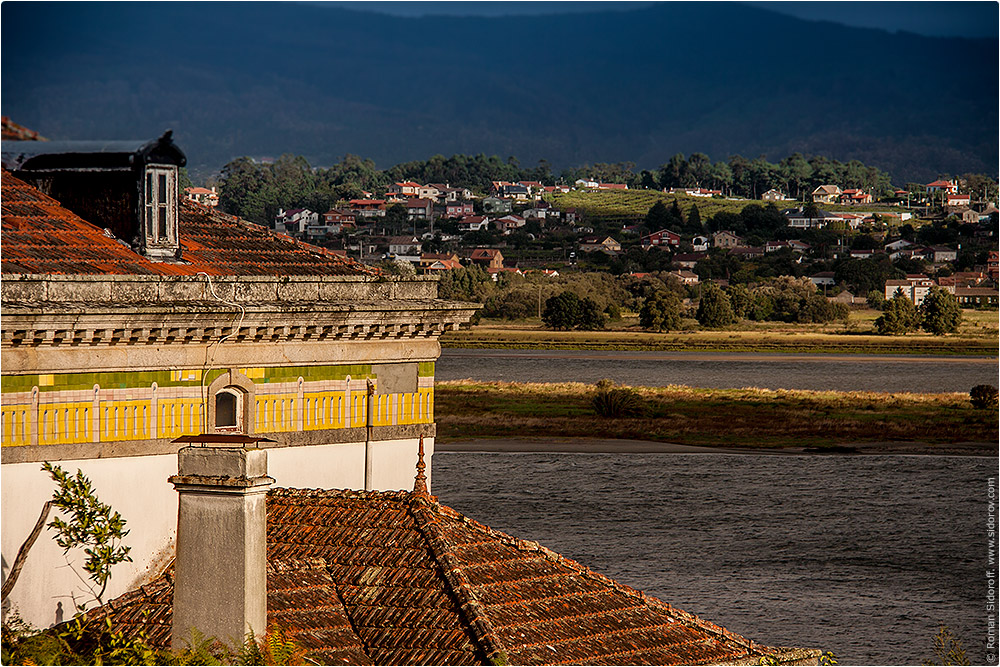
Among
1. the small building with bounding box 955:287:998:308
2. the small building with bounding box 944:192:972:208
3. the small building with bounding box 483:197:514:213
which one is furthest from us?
the small building with bounding box 483:197:514:213

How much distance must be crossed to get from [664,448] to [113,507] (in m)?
59.9

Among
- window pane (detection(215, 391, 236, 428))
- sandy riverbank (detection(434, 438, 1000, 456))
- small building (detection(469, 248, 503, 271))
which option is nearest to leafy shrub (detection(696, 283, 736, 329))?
small building (detection(469, 248, 503, 271))

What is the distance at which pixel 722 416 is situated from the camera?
80.6 m

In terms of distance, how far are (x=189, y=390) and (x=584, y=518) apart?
39.6 meters

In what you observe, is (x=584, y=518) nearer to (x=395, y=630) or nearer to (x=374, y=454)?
(x=374, y=454)

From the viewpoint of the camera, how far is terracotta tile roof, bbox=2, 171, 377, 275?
1347 centimetres

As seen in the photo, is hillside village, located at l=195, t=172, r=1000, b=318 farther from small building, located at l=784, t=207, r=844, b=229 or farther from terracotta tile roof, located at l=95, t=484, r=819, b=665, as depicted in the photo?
terracotta tile roof, located at l=95, t=484, r=819, b=665

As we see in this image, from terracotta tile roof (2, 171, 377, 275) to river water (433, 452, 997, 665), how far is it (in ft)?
62.3

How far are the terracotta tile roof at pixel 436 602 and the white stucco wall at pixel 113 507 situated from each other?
1.03 meters

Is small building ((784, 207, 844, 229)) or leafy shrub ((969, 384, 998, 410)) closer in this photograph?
leafy shrub ((969, 384, 998, 410))

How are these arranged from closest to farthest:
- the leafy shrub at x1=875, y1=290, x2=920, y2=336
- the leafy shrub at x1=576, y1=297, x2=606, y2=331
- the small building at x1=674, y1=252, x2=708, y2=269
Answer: the leafy shrub at x1=875, y1=290, x2=920, y2=336 → the leafy shrub at x1=576, y1=297, x2=606, y2=331 → the small building at x1=674, y1=252, x2=708, y2=269

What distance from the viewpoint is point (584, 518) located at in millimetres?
51781

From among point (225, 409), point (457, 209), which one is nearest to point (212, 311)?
point (225, 409)

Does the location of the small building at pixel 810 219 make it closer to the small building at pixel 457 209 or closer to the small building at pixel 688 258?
the small building at pixel 688 258
